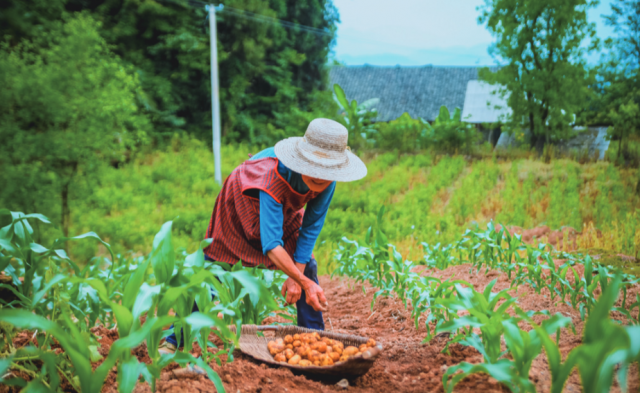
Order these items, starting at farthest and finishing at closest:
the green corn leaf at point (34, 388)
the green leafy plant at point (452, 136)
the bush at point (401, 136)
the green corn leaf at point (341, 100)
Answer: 1. the green corn leaf at point (341, 100)
2. the bush at point (401, 136)
3. the green leafy plant at point (452, 136)
4. the green corn leaf at point (34, 388)

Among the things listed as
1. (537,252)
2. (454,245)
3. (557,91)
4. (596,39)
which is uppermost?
(596,39)

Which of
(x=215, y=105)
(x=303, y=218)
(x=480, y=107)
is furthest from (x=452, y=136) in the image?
(x=303, y=218)

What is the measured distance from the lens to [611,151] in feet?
15.2

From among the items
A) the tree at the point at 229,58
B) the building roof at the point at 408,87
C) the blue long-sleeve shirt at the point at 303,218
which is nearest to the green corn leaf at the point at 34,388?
the blue long-sleeve shirt at the point at 303,218

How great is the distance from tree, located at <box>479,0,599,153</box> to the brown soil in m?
3.60

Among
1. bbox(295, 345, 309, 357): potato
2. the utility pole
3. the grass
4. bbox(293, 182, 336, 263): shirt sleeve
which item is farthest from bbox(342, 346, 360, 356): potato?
the utility pole

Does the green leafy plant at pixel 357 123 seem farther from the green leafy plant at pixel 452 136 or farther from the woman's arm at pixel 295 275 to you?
the woman's arm at pixel 295 275

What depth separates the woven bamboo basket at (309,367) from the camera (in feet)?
4.49

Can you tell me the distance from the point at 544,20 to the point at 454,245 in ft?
12.7

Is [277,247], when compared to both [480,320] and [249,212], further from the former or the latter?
[480,320]

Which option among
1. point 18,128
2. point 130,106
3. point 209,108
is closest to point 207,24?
point 209,108

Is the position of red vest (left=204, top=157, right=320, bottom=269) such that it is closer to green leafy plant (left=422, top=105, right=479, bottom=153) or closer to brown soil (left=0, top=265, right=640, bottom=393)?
brown soil (left=0, top=265, right=640, bottom=393)

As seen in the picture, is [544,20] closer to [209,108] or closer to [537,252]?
[537,252]

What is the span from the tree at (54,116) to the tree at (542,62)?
4827mm
